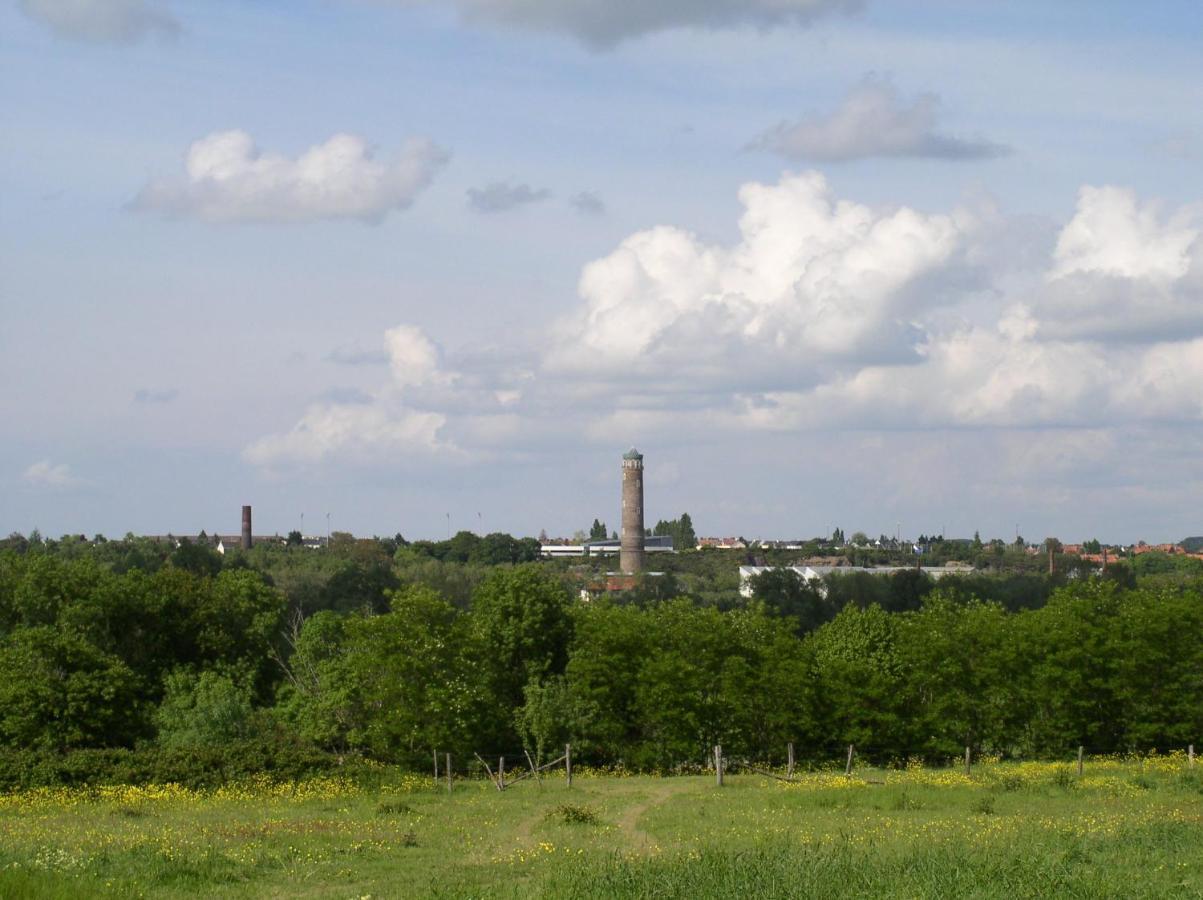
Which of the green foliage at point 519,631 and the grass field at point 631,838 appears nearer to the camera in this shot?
the grass field at point 631,838

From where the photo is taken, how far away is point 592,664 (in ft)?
193

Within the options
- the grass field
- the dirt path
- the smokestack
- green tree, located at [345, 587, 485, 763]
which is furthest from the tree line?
the smokestack

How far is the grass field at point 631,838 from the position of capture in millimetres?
21000

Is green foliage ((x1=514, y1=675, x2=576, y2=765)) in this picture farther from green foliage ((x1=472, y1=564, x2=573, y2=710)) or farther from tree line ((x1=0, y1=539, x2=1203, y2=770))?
green foliage ((x1=472, y1=564, x2=573, y2=710))

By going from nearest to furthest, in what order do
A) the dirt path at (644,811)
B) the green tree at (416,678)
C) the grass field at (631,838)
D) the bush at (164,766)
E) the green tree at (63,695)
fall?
the grass field at (631,838), the dirt path at (644,811), the bush at (164,766), the green tree at (63,695), the green tree at (416,678)

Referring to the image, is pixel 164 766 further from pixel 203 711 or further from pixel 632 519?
pixel 632 519

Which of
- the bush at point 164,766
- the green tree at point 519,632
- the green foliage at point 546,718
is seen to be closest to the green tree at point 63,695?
the bush at point 164,766

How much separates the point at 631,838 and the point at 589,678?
2808cm

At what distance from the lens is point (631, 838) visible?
3056 cm

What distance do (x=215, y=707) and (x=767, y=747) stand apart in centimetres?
2428

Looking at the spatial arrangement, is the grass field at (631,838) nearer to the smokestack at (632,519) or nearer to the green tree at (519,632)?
the green tree at (519,632)

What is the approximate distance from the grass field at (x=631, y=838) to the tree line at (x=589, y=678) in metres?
10.6

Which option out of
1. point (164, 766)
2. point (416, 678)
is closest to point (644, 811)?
point (164, 766)

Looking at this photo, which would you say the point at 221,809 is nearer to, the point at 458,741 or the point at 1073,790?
the point at 458,741
